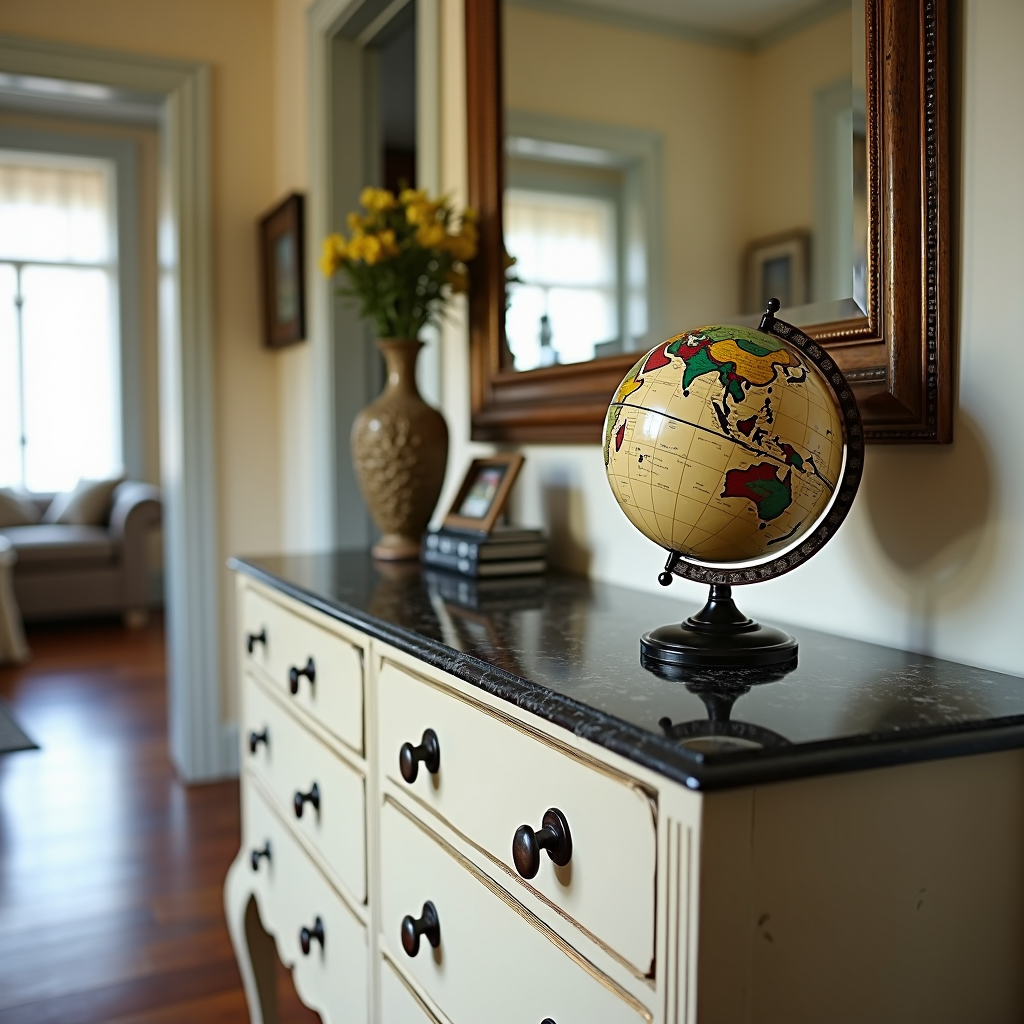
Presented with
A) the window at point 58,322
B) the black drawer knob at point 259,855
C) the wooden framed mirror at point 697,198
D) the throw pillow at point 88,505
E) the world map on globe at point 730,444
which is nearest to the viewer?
the world map on globe at point 730,444

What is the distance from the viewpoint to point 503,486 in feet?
5.90

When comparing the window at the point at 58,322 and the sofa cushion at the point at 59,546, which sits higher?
the window at the point at 58,322

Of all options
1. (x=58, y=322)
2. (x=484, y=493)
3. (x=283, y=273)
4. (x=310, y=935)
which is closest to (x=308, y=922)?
(x=310, y=935)

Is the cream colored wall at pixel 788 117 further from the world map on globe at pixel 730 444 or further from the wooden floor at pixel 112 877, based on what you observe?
the wooden floor at pixel 112 877

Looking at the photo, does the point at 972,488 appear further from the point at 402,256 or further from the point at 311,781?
the point at 402,256

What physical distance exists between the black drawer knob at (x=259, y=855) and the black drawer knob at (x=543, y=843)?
3.57 feet

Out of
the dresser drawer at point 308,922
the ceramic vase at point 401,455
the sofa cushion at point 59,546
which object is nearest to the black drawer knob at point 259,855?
the dresser drawer at point 308,922

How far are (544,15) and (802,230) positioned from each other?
0.82 metres

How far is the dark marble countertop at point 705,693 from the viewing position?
2.48ft

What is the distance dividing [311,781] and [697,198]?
104 centimetres

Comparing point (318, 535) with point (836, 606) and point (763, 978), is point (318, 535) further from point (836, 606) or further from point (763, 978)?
point (763, 978)

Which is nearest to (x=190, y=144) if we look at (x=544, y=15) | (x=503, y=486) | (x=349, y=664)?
(x=544, y=15)

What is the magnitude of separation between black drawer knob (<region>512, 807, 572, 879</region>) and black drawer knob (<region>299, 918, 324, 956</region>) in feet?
2.52

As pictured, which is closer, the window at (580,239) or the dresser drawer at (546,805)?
the dresser drawer at (546,805)
